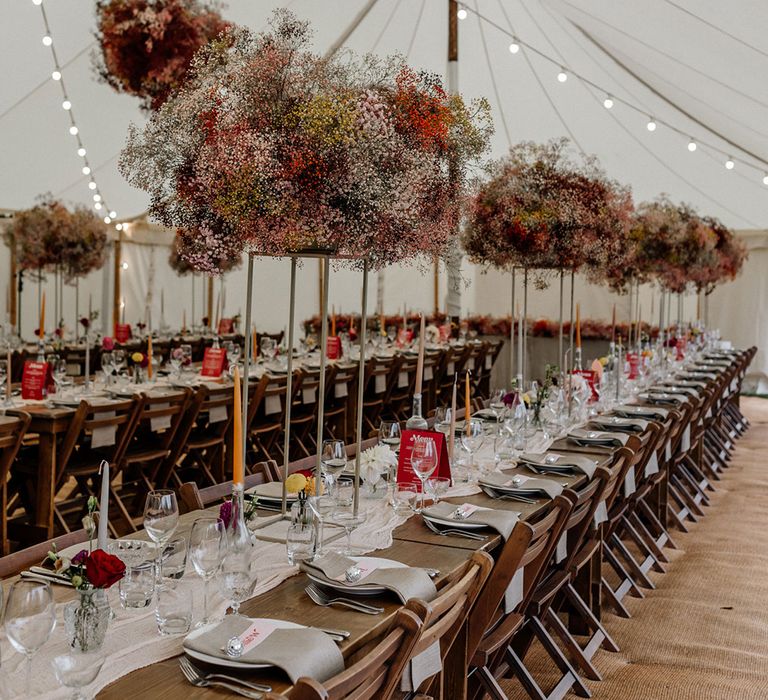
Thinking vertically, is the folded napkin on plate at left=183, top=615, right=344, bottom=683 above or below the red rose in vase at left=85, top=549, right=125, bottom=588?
below

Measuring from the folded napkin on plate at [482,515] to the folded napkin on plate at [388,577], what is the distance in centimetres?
55

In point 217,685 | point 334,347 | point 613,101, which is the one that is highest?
point 613,101

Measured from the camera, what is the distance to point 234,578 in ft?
6.81

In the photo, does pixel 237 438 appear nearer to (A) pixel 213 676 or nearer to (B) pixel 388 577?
(B) pixel 388 577

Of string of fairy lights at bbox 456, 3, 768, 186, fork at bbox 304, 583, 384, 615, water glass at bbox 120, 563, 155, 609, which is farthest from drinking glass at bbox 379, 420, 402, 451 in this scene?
string of fairy lights at bbox 456, 3, 768, 186

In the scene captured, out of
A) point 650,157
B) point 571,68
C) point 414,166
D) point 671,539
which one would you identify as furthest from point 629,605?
point 650,157

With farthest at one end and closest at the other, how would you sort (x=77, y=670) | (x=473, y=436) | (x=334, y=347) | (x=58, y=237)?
(x=58, y=237), (x=334, y=347), (x=473, y=436), (x=77, y=670)

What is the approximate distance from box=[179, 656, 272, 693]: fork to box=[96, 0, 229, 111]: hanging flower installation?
6.28m

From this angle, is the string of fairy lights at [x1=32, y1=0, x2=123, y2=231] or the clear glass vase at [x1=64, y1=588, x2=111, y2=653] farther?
the string of fairy lights at [x1=32, y1=0, x2=123, y2=231]

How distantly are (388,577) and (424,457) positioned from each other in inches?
33.3

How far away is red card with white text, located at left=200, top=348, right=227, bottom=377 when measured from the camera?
6.84 meters

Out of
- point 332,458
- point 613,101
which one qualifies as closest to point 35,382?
point 332,458

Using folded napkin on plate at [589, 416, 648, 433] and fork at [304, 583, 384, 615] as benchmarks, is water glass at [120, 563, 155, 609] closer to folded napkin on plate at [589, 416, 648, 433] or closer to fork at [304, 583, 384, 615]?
fork at [304, 583, 384, 615]

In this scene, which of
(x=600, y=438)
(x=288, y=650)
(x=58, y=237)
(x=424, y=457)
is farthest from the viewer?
(x=58, y=237)
